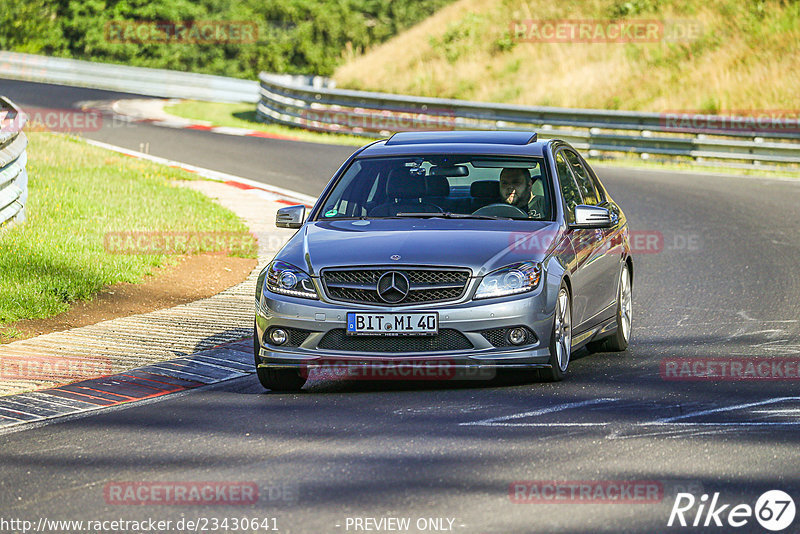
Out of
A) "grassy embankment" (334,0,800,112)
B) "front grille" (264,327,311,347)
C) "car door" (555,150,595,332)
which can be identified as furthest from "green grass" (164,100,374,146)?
"front grille" (264,327,311,347)

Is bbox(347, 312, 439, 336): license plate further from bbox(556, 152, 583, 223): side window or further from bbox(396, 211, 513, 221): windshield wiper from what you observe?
bbox(556, 152, 583, 223): side window

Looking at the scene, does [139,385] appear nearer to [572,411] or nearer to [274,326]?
[274,326]

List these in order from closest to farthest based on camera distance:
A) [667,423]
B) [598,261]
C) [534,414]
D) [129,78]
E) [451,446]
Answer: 1. [451,446]
2. [667,423]
3. [534,414]
4. [598,261]
5. [129,78]

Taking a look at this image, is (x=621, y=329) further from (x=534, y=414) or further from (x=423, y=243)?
(x=534, y=414)

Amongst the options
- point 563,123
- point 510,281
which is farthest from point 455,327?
point 563,123

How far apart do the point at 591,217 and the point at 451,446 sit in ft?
9.44

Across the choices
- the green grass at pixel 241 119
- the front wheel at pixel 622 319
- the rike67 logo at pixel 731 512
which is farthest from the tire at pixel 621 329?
the green grass at pixel 241 119

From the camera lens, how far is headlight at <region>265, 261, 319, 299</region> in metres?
8.02

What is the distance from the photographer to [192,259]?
554 inches

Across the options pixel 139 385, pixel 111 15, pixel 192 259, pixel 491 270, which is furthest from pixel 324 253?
pixel 111 15

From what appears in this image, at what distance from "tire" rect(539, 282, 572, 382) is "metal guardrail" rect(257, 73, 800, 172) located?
1854cm

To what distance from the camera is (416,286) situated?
7828 mm

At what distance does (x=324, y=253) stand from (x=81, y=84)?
41.1m

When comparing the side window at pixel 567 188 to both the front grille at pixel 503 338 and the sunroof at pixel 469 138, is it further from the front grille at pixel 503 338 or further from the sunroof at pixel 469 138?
the front grille at pixel 503 338
